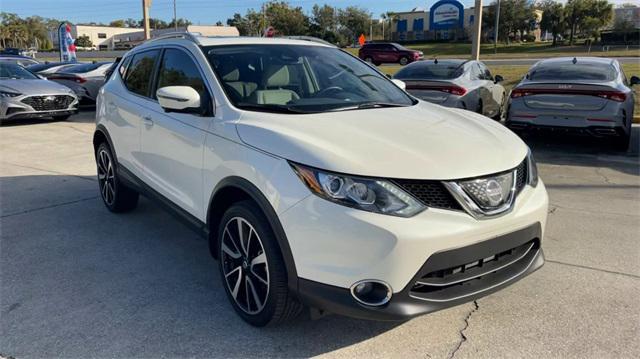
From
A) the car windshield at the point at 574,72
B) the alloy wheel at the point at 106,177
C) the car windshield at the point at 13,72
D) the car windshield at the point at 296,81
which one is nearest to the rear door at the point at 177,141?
the car windshield at the point at 296,81

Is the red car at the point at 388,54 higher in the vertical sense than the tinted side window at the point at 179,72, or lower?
higher

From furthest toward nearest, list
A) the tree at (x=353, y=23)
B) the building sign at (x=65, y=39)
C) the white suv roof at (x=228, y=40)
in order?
the tree at (x=353, y=23) < the building sign at (x=65, y=39) < the white suv roof at (x=228, y=40)

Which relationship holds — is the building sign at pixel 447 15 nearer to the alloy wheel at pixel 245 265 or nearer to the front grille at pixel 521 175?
the front grille at pixel 521 175

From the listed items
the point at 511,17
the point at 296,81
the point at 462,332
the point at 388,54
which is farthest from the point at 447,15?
the point at 462,332

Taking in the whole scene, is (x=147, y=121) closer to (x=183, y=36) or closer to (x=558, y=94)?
(x=183, y=36)

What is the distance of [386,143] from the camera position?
111 inches

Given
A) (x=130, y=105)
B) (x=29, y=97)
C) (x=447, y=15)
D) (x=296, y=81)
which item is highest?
(x=447, y=15)

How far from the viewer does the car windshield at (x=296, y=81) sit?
11.6 ft

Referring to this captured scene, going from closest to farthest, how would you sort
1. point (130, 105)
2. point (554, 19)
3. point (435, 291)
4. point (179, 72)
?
point (435, 291)
point (179, 72)
point (130, 105)
point (554, 19)

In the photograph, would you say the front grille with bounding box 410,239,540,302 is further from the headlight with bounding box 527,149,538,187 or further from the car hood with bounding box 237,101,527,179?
the car hood with bounding box 237,101,527,179

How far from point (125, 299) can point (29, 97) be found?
1007cm

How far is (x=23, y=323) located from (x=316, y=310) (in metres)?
1.93

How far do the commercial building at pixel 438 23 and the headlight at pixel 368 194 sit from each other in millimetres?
63394

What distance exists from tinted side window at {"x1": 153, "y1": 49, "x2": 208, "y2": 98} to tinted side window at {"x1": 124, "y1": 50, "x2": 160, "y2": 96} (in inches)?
9.4
